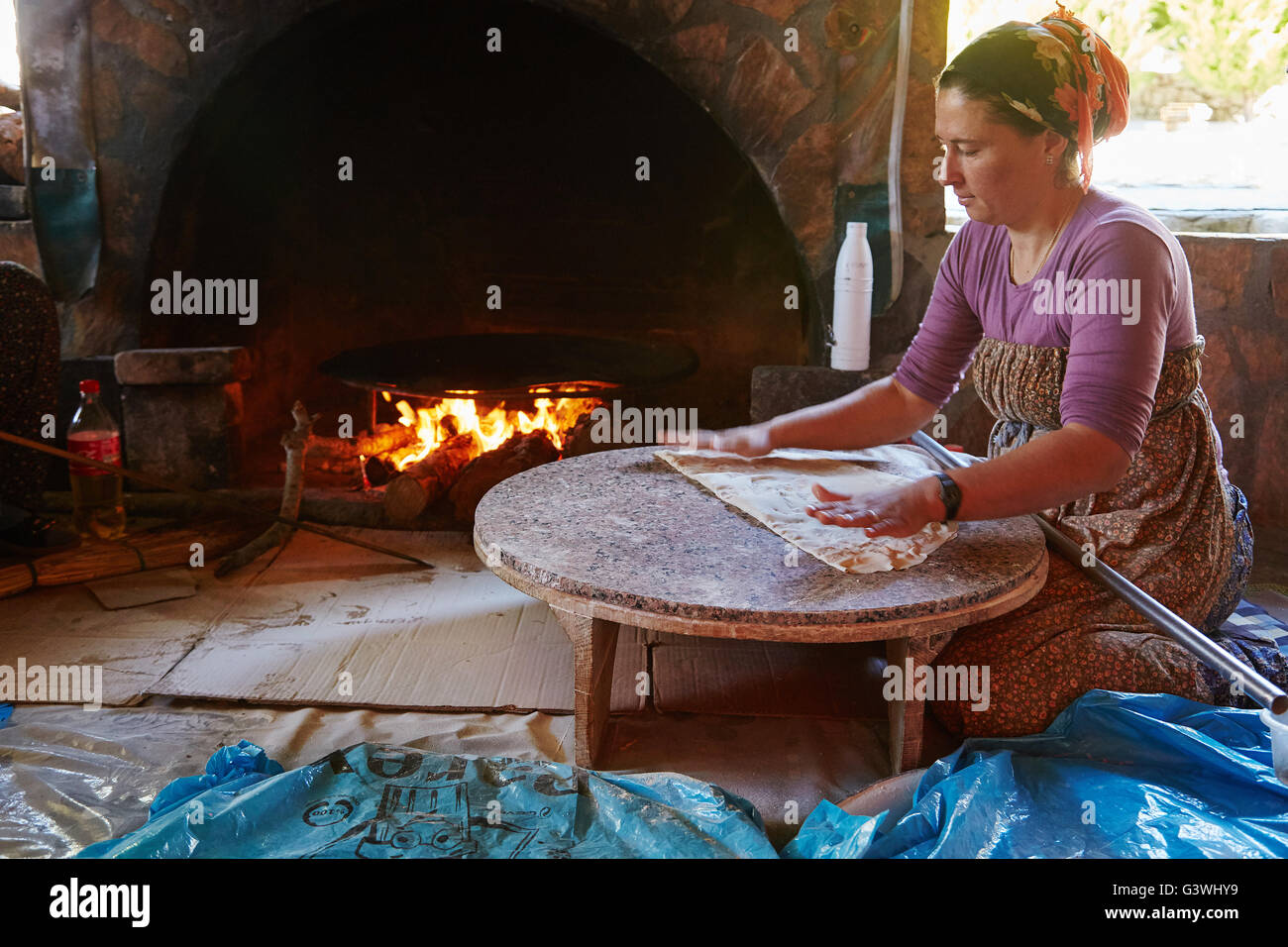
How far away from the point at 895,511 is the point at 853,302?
1445 millimetres

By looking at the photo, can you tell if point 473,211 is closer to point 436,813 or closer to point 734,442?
point 734,442

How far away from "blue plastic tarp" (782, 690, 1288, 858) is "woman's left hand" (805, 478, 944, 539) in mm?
362

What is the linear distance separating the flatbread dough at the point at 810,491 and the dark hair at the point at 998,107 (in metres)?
0.62

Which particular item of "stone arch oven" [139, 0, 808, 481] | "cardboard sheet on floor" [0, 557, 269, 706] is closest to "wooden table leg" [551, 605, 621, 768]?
"cardboard sheet on floor" [0, 557, 269, 706]

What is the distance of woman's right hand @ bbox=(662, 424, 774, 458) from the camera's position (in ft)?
6.72

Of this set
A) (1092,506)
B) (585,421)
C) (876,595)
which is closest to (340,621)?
(585,421)

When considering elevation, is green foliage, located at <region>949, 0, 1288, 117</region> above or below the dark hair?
above

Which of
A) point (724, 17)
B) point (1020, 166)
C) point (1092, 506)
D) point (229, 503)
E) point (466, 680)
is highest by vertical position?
point (724, 17)

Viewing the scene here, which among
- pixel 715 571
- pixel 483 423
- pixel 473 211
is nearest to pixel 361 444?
pixel 483 423

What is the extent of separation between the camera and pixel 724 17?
9.55ft

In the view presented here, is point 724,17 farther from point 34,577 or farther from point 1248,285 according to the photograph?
point 34,577

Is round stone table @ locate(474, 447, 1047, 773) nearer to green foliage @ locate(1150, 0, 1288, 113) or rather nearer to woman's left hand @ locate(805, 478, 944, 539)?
woman's left hand @ locate(805, 478, 944, 539)
